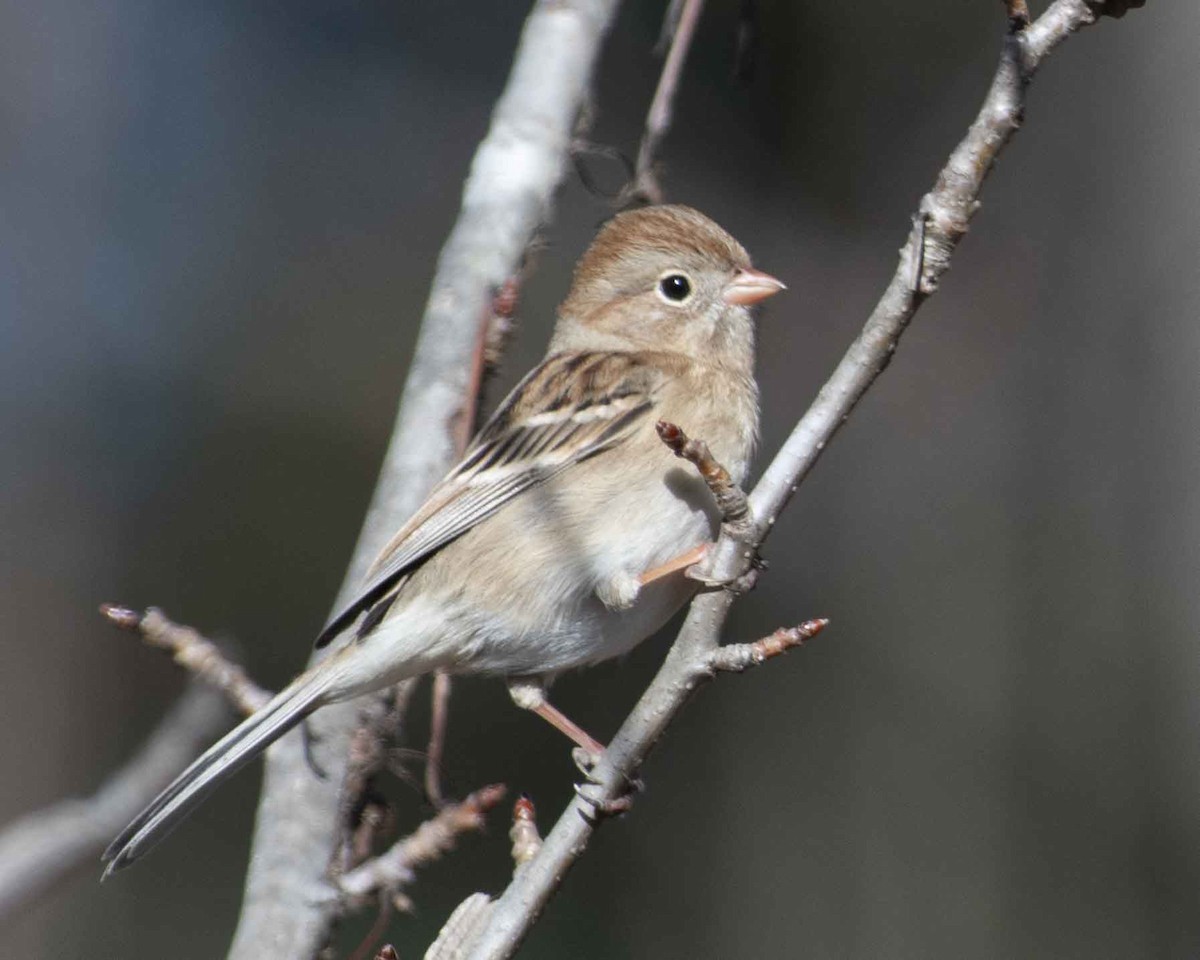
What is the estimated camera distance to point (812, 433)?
2.13 metres

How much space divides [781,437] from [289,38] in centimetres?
433

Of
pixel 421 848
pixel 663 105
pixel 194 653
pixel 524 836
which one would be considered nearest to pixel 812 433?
pixel 524 836

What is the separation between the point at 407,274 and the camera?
324 inches

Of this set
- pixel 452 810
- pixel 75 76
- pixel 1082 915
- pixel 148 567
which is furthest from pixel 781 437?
pixel 452 810

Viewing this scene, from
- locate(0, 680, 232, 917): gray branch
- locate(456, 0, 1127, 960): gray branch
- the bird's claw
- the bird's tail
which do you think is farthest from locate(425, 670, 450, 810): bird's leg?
the bird's claw

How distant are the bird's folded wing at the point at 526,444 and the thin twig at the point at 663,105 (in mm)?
505

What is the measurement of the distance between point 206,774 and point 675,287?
4.99 ft

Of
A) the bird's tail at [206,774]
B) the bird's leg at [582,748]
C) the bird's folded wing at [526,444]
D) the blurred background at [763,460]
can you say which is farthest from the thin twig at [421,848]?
the blurred background at [763,460]

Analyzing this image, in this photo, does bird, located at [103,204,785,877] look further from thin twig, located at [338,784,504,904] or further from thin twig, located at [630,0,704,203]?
thin twig, located at [630,0,704,203]

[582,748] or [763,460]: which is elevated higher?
[582,748]

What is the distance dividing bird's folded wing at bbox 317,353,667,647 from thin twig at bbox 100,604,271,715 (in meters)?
0.26

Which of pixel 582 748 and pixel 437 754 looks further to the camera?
pixel 437 754

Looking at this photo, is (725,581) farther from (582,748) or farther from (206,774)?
(206,774)

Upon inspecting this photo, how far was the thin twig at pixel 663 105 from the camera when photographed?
351 cm
